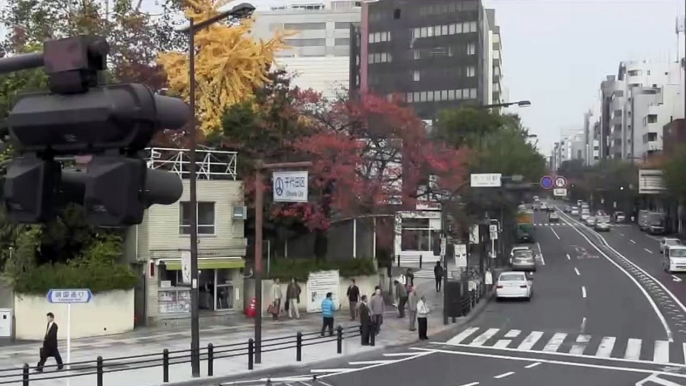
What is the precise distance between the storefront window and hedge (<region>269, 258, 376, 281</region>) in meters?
35.5

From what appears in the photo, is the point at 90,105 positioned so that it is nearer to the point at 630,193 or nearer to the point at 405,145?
→ the point at 405,145

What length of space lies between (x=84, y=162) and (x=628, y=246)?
89.6 m

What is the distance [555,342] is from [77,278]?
1536 cm

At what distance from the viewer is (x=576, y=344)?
31906 mm

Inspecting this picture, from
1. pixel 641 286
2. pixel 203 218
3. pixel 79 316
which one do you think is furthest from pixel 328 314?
pixel 641 286

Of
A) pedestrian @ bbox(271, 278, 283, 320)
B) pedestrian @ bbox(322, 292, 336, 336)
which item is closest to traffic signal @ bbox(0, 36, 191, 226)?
pedestrian @ bbox(322, 292, 336, 336)

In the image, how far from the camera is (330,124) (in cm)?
4491

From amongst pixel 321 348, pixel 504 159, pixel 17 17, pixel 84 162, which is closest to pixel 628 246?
pixel 504 159

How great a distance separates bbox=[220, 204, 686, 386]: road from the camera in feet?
79.8

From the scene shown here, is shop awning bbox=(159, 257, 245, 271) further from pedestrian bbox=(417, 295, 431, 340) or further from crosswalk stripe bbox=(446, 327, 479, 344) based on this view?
crosswalk stripe bbox=(446, 327, 479, 344)

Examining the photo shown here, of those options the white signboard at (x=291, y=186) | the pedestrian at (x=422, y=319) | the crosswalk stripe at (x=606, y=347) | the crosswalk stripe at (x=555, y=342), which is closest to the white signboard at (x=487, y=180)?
the crosswalk stripe at (x=555, y=342)

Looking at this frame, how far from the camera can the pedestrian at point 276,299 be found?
1475 inches

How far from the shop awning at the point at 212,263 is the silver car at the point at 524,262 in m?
29.3

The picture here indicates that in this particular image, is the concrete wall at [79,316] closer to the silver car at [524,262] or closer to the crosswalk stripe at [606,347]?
the crosswalk stripe at [606,347]
